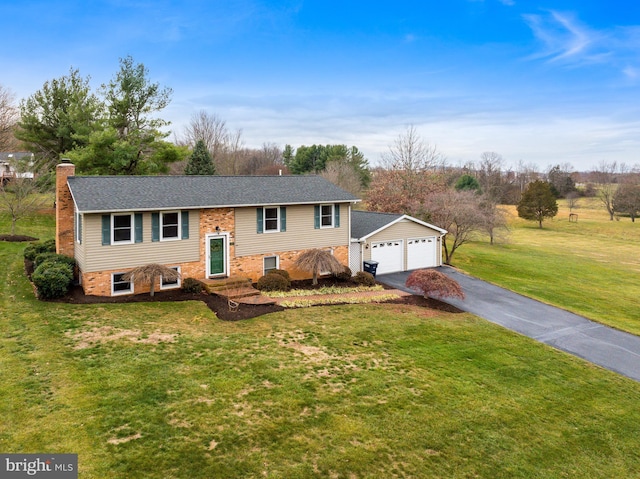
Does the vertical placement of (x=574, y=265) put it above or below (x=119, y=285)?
below

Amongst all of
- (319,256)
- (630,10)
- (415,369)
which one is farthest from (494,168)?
(415,369)

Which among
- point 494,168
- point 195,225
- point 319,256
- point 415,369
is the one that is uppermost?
point 494,168

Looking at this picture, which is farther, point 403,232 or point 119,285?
point 403,232

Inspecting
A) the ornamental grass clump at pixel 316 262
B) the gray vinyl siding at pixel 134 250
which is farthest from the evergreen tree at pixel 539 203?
the gray vinyl siding at pixel 134 250

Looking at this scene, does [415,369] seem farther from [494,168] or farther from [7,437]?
[494,168]

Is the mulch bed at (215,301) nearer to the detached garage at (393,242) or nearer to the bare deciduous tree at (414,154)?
the detached garage at (393,242)

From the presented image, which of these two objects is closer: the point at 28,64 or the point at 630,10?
the point at 630,10

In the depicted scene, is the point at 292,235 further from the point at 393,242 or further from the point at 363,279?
the point at 393,242

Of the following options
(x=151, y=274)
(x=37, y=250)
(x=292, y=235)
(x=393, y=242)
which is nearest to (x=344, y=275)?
(x=292, y=235)
